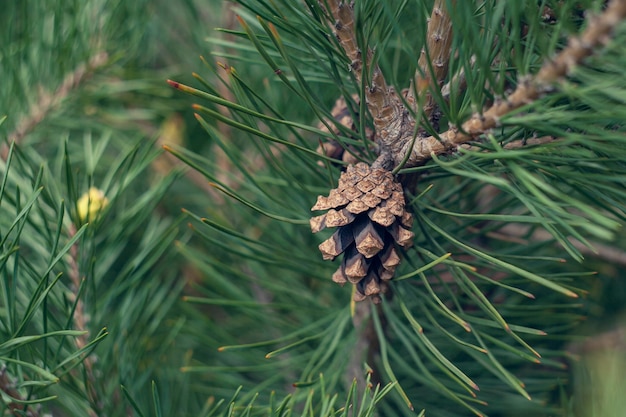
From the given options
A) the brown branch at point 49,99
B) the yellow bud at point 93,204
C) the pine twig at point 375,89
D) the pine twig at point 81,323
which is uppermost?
the pine twig at point 375,89

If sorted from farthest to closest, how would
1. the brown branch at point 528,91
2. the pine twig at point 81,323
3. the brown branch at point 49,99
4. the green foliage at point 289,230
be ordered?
the brown branch at point 49,99 < the pine twig at point 81,323 < the green foliage at point 289,230 < the brown branch at point 528,91

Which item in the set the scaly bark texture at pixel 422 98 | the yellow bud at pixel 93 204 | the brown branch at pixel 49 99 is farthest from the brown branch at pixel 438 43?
the brown branch at pixel 49 99

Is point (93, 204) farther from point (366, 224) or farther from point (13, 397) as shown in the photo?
point (366, 224)

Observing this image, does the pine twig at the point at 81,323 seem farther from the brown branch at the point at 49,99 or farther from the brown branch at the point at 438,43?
the brown branch at the point at 438,43

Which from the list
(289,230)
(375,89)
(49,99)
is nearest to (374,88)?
(375,89)

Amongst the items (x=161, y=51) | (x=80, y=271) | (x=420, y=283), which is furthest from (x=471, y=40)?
(x=161, y=51)

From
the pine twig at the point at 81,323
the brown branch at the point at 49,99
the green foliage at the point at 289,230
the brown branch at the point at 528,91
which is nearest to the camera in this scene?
the brown branch at the point at 528,91

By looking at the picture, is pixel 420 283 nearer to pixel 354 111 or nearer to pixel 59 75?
pixel 354 111
